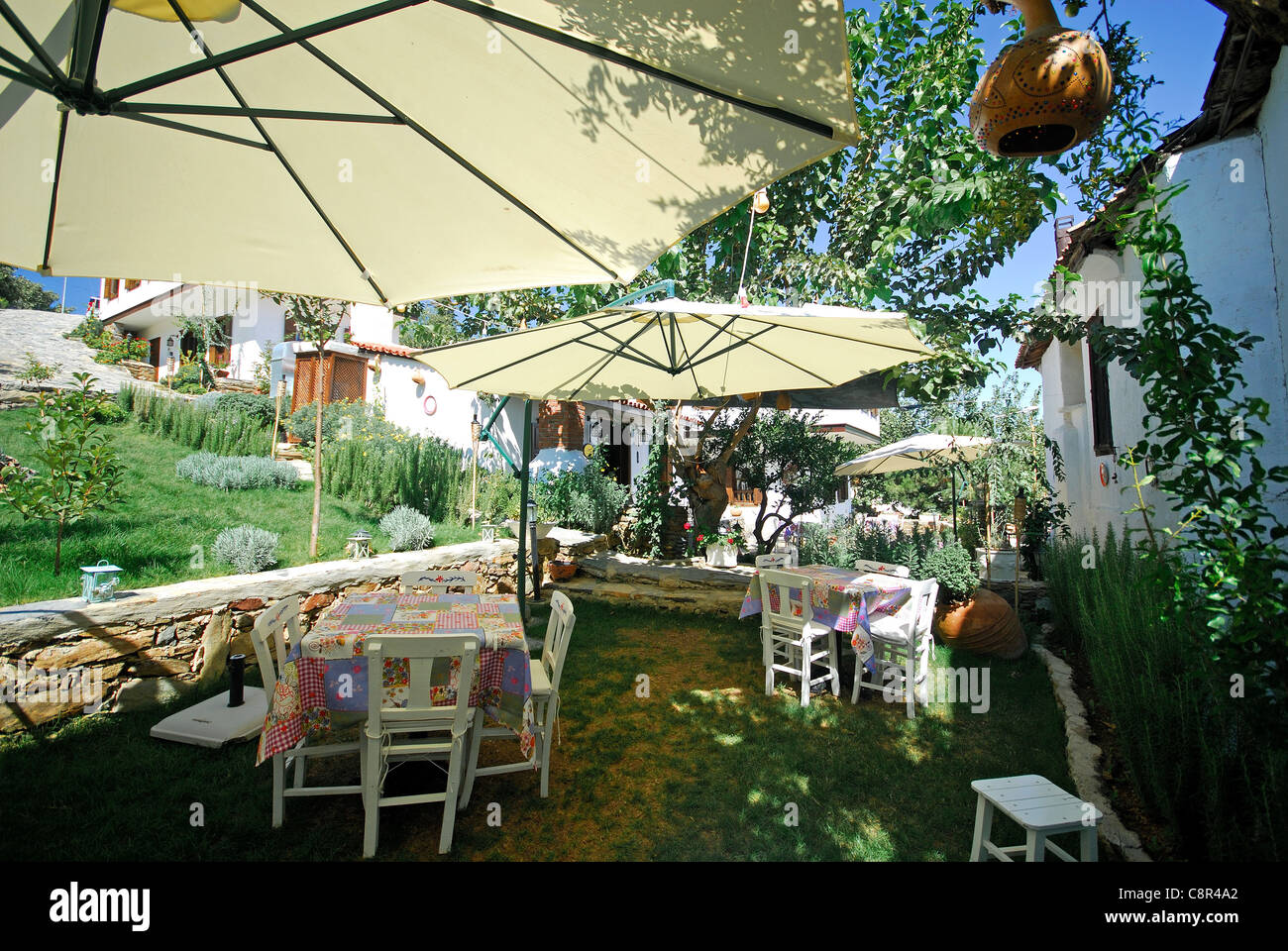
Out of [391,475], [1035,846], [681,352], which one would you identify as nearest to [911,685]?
[1035,846]

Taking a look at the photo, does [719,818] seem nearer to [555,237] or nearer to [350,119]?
[555,237]

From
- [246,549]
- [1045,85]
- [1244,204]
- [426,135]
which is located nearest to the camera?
[1045,85]

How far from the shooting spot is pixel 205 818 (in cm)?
284

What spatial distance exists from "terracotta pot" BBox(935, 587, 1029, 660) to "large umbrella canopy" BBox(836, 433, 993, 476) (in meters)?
2.06

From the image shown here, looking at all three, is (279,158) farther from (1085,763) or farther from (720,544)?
(720,544)

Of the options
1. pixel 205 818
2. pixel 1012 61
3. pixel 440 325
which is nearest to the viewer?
pixel 1012 61

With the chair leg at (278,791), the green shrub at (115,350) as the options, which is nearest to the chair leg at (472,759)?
the chair leg at (278,791)

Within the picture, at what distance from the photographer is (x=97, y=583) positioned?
155 inches

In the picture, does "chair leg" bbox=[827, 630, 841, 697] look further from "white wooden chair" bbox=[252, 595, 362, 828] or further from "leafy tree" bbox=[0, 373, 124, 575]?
"leafy tree" bbox=[0, 373, 124, 575]

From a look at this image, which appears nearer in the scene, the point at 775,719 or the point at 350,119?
the point at 350,119

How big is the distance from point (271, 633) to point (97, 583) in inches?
76.3

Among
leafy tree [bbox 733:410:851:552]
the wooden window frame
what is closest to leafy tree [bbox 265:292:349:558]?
leafy tree [bbox 733:410:851:552]
